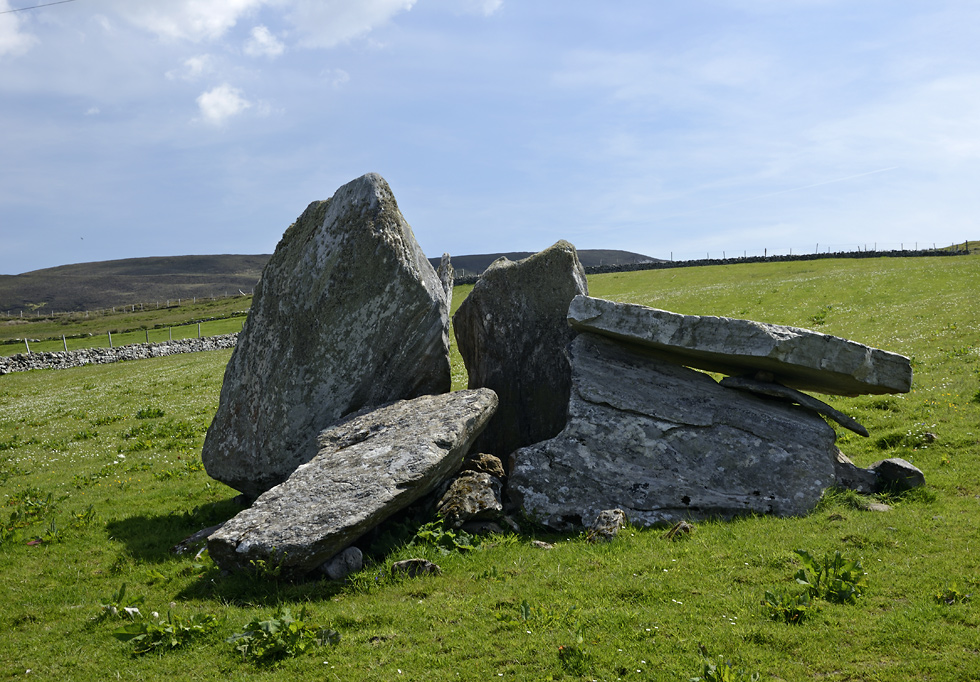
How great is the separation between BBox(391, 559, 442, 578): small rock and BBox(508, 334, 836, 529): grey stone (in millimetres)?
2190

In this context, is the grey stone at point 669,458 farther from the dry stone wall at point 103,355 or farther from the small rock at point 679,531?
the dry stone wall at point 103,355

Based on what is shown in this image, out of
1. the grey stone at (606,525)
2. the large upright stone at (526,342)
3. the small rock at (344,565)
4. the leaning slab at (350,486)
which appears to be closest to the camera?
the leaning slab at (350,486)

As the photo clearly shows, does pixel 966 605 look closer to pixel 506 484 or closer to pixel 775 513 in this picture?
pixel 775 513

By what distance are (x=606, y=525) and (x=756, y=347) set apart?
13.5 ft

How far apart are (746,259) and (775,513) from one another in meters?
75.1

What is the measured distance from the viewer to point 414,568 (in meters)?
8.93

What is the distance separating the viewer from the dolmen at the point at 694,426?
10.5 meters

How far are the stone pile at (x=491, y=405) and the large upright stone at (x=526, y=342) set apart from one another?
40 millimetres

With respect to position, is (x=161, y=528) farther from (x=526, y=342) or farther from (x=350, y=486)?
(x=526, y=342)

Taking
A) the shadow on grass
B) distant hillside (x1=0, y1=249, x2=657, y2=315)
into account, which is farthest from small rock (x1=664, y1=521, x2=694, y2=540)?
distant hillside (x1=0, y1=249, x2=657, y2=315)

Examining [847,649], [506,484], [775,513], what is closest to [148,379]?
[506,484]

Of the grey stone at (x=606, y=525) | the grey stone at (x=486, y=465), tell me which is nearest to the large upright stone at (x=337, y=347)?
the grey stone at (x=486, y=465)

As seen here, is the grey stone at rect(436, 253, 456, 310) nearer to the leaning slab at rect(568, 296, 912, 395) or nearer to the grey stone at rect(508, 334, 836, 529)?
the leaning slab at rect(568, 296, 912, 395)

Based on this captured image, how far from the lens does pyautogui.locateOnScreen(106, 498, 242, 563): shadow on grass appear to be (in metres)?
10.9
